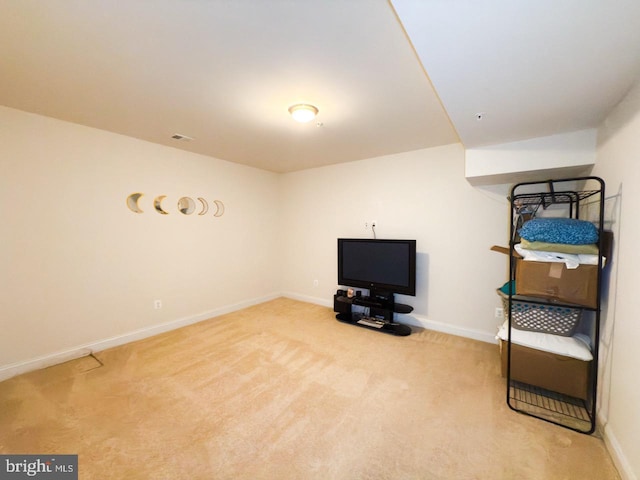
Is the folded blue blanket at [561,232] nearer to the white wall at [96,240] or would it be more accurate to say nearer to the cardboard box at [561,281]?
the cardboard box at [561,281]

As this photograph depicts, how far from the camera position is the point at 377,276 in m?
3.57

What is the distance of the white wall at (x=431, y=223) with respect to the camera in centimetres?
304

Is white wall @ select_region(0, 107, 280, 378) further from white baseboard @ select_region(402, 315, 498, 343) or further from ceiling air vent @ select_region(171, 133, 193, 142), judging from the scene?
white baseboard @ select_region(402, 315, 498, 343)

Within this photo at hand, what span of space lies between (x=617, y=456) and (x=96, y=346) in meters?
4.39

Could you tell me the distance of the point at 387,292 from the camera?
138 inches

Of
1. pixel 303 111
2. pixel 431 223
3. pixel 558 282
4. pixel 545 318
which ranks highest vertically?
pixel 303 111

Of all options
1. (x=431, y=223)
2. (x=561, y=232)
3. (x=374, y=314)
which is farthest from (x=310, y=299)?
(x=561, y=232)

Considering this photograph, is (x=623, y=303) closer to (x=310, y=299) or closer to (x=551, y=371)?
(x=551, y=371)

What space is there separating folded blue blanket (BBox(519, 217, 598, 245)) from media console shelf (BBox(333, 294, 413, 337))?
1.80 meters

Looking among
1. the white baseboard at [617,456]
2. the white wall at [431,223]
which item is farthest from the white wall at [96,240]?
the white baseboard at [617,456]

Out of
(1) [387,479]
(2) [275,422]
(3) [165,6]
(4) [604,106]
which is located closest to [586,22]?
(4) [604,106]

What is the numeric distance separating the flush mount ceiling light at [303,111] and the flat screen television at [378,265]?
193 cm

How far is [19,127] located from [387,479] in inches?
159

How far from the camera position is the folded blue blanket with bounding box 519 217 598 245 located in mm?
1674
